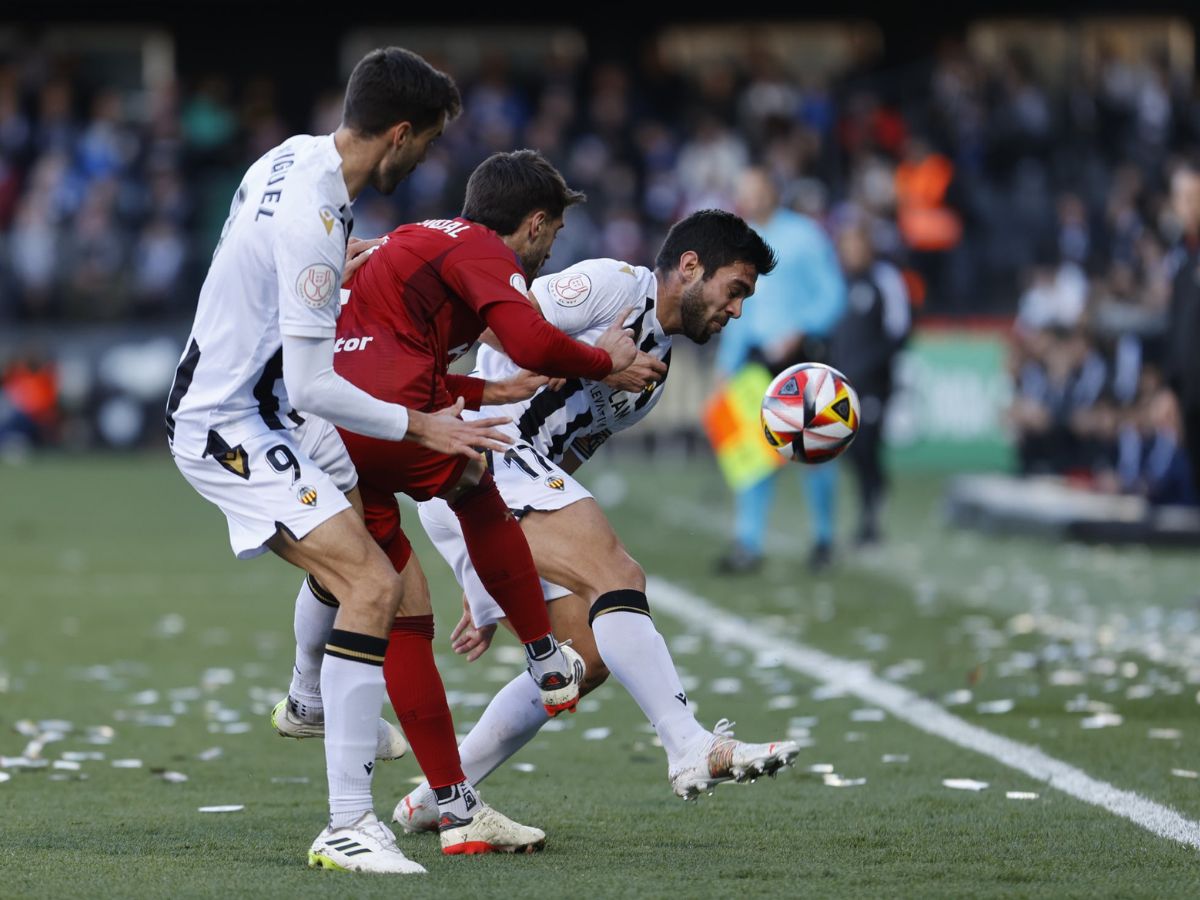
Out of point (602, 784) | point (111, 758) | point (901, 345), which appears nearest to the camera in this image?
point (602, 784)

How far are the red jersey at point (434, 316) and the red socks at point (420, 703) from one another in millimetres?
663

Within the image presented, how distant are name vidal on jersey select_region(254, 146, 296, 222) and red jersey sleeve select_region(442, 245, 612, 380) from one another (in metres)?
0.53

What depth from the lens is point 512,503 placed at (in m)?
6.05

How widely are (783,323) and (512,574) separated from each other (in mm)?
7917

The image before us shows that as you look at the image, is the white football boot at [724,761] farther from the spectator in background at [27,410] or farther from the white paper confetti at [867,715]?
the spectator in background at [27,410]

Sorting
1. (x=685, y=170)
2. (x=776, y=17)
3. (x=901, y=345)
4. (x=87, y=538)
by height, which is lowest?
(x=87, y=538)

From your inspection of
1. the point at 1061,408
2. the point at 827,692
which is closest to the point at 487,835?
the point at 827,692

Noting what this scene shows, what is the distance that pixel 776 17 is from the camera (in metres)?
31.4

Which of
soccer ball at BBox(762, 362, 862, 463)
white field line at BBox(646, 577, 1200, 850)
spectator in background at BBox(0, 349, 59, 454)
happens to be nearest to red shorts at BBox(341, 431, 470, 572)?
soccer ball at BBox(762, 362, 862, 463)

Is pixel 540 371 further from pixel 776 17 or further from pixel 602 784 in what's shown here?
pixel 776 17

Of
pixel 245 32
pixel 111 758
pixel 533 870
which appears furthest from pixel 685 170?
pixel 533 870

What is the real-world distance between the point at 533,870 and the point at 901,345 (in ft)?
34.6

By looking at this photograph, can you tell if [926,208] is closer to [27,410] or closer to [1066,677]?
[27,410]

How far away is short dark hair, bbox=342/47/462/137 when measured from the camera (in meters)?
5.11
